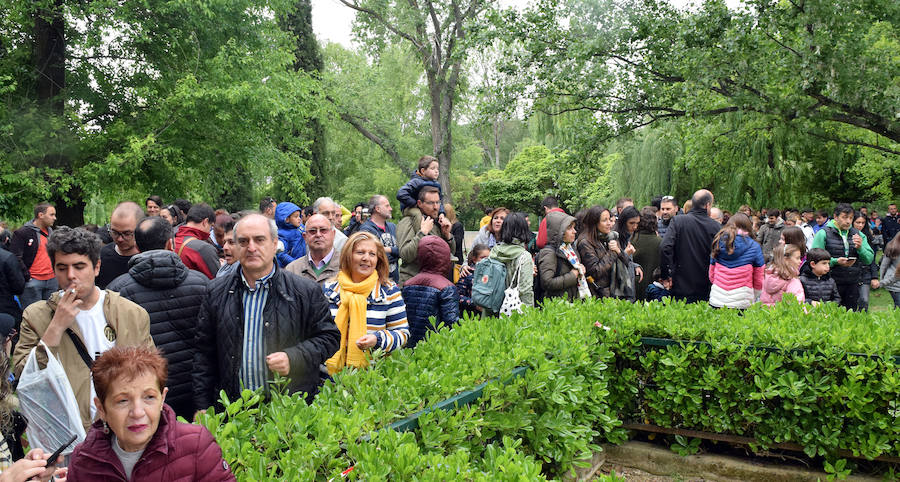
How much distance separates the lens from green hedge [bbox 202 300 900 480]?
2658 millimetres

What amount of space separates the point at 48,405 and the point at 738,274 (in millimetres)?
6616

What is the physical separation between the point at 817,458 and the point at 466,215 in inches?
1634

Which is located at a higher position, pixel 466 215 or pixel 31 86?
pixel 31 86

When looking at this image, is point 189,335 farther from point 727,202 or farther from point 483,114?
point 727,202

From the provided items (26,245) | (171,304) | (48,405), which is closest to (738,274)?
(171,304)

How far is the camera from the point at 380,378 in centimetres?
350

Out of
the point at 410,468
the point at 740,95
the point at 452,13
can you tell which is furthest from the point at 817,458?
the point at 452,13

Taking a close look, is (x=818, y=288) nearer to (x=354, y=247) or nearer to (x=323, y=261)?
(x=323, y=261)

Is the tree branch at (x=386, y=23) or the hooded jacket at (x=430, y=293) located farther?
the tree branch at (x=386, y=23)

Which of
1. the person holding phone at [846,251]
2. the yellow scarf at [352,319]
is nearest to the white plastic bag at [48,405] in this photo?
the yellow scarf at [352,319]

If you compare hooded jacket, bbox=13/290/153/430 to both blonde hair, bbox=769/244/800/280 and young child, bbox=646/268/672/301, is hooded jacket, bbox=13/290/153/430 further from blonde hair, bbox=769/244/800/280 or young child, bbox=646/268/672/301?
young child, bbox=646/268/672/301

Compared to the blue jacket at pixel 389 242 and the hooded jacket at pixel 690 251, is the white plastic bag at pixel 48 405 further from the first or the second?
the hooded jacket at pixel 690 251

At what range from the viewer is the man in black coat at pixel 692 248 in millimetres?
7895

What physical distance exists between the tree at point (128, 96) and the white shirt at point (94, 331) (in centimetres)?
1301
